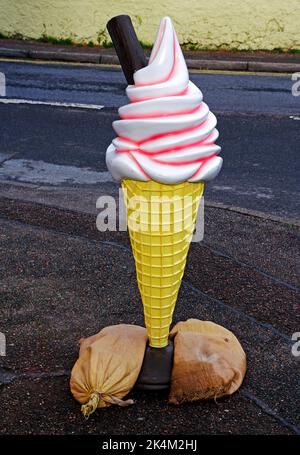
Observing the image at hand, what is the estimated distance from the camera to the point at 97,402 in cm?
348

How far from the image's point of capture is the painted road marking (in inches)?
295

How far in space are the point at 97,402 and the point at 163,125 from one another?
1.19 meters

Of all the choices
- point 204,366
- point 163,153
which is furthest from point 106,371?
point 163,153

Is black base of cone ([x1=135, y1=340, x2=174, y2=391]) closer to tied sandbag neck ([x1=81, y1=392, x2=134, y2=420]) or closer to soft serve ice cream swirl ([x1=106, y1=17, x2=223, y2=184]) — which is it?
tied sandbag neck ([x1=81, y1=392, x2=134, y2=420])

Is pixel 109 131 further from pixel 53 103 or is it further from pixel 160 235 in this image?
pixel 160 235

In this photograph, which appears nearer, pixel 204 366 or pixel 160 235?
pixel 160 235

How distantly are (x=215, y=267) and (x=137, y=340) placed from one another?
158cm

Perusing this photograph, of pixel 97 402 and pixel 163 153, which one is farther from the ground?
pixel 163 153

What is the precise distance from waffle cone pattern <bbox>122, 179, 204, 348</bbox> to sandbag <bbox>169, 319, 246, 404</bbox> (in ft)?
0.50

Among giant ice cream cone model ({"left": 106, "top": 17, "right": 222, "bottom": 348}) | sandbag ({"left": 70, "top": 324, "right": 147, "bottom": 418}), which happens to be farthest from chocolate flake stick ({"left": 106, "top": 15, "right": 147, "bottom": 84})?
sandbag ({"left": 70, "top": 324, "right": 147, "bottom": 418})

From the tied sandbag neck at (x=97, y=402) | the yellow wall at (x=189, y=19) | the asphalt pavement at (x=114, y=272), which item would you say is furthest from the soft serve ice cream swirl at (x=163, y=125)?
the yellow wall at (x=189, y=19)

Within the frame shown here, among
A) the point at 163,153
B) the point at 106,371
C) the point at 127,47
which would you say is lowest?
the point at 106,371

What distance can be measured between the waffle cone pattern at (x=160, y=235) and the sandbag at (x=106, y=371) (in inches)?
5.7

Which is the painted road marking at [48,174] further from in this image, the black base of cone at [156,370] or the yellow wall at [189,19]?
the yellow wall at [189,19]
